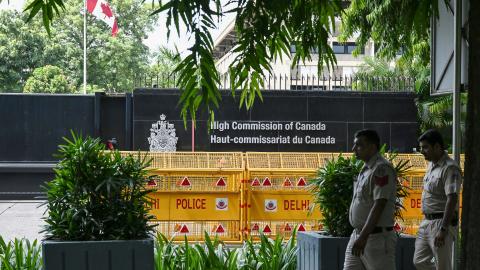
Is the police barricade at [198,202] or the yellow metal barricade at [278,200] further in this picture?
the yellow metal barricade at [278,200]

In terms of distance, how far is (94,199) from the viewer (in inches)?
259

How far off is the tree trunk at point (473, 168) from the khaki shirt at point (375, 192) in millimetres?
1843

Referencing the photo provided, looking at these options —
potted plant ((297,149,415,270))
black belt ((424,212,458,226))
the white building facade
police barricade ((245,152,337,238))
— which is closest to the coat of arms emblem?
the white building facade

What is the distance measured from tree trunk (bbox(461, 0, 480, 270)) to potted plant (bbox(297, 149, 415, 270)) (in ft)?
9.38

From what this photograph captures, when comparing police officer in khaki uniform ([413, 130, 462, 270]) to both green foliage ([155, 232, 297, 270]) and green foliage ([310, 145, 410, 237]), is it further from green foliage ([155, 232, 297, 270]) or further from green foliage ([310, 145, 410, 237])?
green foliage ([155, 232, 297, 270])

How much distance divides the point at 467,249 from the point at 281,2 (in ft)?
5.71

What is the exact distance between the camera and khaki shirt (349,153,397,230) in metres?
6.00

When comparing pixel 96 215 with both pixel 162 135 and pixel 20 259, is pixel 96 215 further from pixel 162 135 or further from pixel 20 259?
pixel 162 135

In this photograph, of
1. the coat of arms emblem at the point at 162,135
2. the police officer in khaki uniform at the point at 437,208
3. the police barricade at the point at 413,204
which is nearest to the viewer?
the police officer in khaki uniform at the point at 437,208

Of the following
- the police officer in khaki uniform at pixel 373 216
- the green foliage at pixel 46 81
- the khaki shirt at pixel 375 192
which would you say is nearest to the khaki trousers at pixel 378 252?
the police officer in khaki uniform at pixel 373 216

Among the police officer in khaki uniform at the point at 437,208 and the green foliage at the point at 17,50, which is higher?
the green foliage at the point at 17,50

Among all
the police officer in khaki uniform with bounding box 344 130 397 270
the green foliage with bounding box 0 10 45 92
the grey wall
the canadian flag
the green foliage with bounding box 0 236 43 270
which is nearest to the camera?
the police officer in khaki uniform with bounding box 344 130 397 270

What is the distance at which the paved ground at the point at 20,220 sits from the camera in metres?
13.9

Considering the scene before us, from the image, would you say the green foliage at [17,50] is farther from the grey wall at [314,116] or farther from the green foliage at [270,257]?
the green foliage at [270,257]
